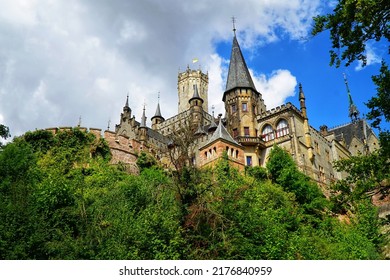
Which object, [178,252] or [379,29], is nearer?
[379,29]

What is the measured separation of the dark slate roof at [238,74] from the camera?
46.5 meters

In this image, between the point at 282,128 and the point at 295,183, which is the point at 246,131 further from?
the point at 295,183

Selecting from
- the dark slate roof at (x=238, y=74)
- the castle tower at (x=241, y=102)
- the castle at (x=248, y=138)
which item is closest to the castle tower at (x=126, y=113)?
the castle at (x=248, y=138)

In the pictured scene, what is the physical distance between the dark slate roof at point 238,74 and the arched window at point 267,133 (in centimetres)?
547

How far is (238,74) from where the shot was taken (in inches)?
1866

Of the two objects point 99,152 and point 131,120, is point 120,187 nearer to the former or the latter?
point 99,152

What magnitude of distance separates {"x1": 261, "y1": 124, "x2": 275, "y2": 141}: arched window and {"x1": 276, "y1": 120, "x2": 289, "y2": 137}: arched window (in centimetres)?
71

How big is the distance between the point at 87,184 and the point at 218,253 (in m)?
12.6

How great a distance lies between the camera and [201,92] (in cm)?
8188

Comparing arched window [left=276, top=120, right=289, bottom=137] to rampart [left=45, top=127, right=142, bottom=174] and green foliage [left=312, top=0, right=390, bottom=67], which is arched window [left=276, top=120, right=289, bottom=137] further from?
green foliage [left=312, top=0, right=390, bottom=67]

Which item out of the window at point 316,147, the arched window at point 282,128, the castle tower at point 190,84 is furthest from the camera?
the castle tower at point 190,84

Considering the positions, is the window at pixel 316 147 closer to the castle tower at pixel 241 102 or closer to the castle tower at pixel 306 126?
the castle tower at pixel 306 126
